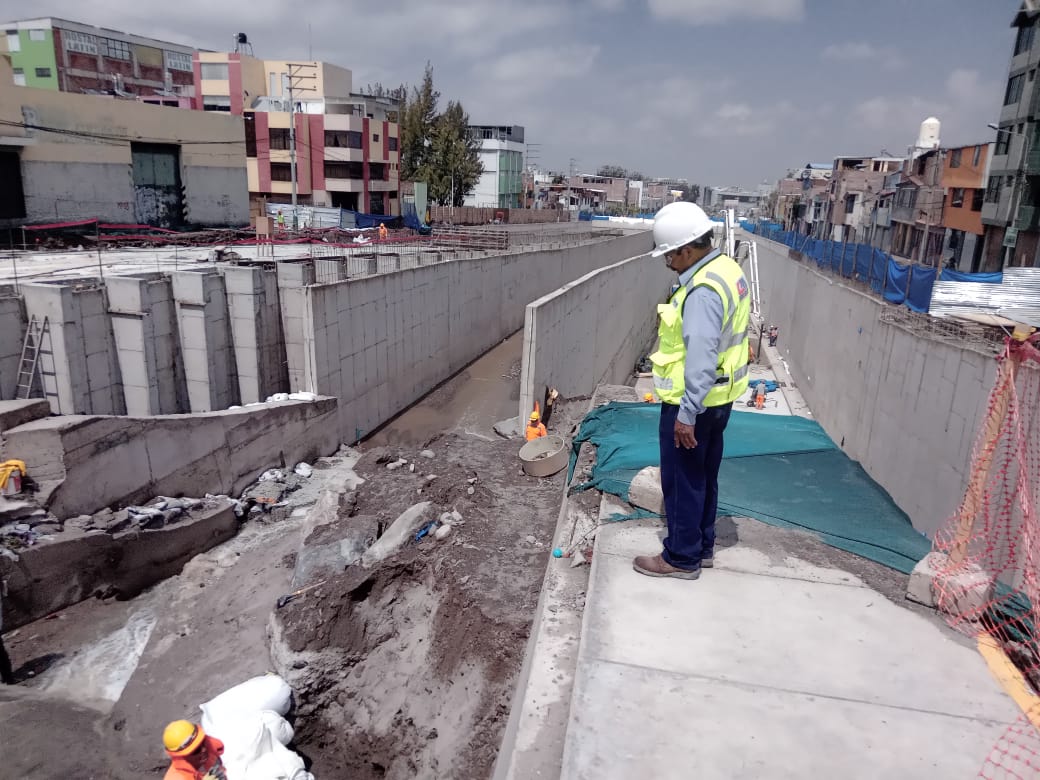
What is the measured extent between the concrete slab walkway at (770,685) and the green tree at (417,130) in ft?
171

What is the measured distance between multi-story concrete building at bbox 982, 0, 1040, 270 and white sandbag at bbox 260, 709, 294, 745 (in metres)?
29.1

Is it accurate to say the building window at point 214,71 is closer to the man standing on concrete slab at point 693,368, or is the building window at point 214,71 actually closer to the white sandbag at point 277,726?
the white sandbag at point 277,726

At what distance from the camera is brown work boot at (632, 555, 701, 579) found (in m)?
3.78

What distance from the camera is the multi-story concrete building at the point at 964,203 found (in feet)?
104

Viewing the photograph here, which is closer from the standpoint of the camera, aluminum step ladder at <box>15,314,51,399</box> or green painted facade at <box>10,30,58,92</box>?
aluminum step ladder at <box>15,314,51,399</box>

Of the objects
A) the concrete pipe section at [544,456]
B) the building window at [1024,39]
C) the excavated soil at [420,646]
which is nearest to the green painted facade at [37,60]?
the concrete pipe section at [544,456]

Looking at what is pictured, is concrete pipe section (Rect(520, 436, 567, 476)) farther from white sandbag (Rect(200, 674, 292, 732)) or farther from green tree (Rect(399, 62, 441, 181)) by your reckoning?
green tree (Rect(399, 62, 441, 181))

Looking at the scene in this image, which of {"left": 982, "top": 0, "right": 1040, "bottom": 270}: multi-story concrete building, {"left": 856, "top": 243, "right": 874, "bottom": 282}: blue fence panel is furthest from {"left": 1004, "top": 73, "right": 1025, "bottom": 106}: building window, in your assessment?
{"left": 856, "top": 243, "right": 874, "bottom": 282}: blue fence panel

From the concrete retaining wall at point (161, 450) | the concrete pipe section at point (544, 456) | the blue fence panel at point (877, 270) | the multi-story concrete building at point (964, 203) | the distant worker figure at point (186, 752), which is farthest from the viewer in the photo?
the multi-story concrete building at point (964, 203)

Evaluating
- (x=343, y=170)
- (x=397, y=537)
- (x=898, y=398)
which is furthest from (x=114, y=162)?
(x=898, y=398)

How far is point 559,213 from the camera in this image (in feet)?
225

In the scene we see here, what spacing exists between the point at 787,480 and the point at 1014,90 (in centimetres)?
3554

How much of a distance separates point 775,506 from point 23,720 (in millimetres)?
6751

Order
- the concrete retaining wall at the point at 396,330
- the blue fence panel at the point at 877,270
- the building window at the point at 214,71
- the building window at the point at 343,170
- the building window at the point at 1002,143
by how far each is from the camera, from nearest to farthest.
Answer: the concrete retaining wall at the point at 396,330 < the blue fence panel at the point at 877,270 < the building window at the point at 1002,143 < the building window at the point at 343,170 < the building window at the point at 214,71
